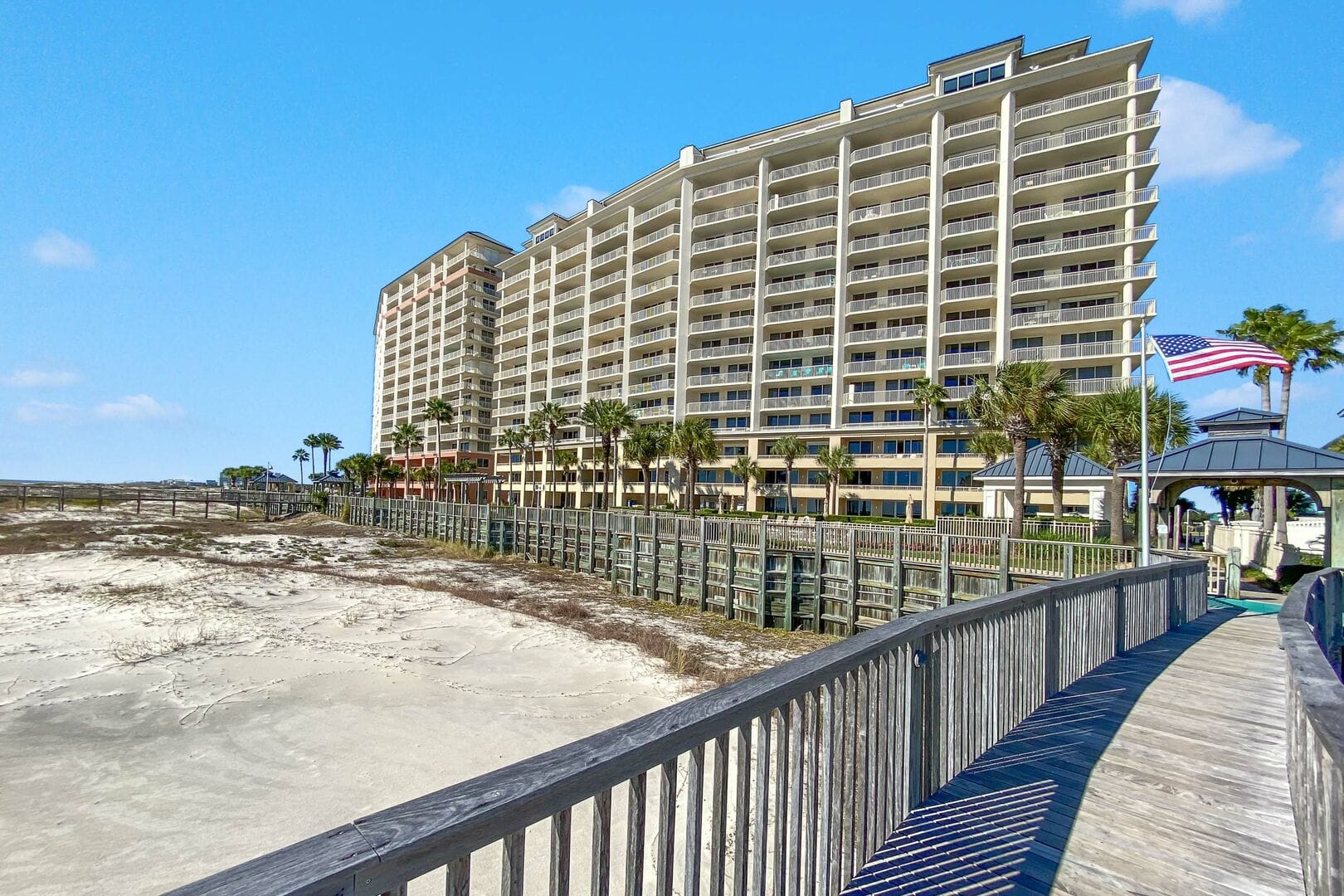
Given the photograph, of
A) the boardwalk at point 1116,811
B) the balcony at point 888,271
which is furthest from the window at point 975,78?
the boardwalk at point 1116,811

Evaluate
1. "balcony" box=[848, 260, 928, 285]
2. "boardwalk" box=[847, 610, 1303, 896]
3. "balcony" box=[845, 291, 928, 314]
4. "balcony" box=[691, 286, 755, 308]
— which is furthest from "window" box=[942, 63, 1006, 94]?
"boardwalk" box=[847, 610, 1303, 896]

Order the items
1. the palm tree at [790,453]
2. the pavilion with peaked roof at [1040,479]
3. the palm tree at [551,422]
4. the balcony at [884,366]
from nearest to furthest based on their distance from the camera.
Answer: the pavilion with peaked roof at [1040,479]
the balcony at [884,366]
the palm tree at [790,453]
the palm tree at [551,422]

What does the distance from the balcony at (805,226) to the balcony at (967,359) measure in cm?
1456

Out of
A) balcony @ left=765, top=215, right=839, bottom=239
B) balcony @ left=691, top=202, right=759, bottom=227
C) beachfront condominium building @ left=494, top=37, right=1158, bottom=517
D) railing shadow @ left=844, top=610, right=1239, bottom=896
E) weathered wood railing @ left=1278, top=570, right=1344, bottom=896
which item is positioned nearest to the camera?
weathered wood railing @ left=1278, top=570, right=1344, bottom=896

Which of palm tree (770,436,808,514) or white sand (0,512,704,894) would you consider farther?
palm tree (770,436,808,514)

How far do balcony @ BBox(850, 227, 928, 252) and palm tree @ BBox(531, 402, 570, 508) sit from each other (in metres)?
32.6

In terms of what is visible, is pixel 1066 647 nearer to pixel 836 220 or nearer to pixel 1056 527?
pixel 1056 527

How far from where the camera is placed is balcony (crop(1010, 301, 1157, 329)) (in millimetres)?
40219

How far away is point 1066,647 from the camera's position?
273 inches

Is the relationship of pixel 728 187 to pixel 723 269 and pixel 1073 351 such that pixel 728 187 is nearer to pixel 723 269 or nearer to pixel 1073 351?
pixel 723 269

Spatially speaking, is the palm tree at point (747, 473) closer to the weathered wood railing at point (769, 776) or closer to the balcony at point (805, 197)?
the balcony at point (805, 197)

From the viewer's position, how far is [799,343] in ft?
170

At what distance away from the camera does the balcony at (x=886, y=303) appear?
47.2m

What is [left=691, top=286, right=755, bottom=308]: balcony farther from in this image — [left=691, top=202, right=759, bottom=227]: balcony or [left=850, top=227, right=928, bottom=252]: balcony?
[left=850, top=227, right=928, bottom=252]: balcony
